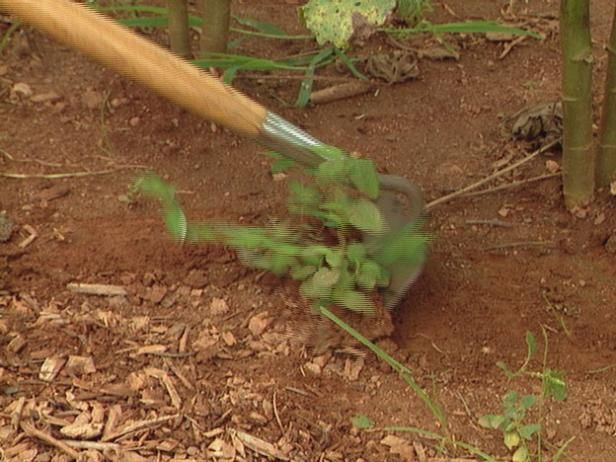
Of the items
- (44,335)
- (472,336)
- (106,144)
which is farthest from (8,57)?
(472,336)

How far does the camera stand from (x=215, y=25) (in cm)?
251

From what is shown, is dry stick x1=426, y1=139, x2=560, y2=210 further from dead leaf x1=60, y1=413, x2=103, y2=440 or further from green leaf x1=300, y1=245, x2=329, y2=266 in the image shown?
dead leaf x1=60, y1=413, x2=103, y2=440

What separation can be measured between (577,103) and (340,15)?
59 cm

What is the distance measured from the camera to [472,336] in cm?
207

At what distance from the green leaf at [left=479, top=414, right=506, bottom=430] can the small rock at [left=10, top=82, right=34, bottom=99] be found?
138 cm

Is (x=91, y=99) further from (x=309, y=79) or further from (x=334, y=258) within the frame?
(x=334, y=258)

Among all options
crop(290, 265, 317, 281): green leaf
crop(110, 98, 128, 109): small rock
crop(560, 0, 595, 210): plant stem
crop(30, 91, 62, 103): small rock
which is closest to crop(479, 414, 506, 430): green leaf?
crop(290, 265, 317, 281): green leaf

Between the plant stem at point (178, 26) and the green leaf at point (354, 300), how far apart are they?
0.83 metres

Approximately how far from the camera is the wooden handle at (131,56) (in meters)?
1.74

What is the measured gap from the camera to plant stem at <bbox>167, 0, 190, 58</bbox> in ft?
8.21

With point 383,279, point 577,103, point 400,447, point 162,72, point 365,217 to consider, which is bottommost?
point 400,447

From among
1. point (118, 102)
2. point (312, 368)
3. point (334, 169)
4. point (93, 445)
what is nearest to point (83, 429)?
point (93, 445)

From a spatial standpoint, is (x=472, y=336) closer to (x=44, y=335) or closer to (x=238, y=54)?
(x=44, y=335)

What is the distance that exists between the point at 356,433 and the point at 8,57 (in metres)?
1.45
